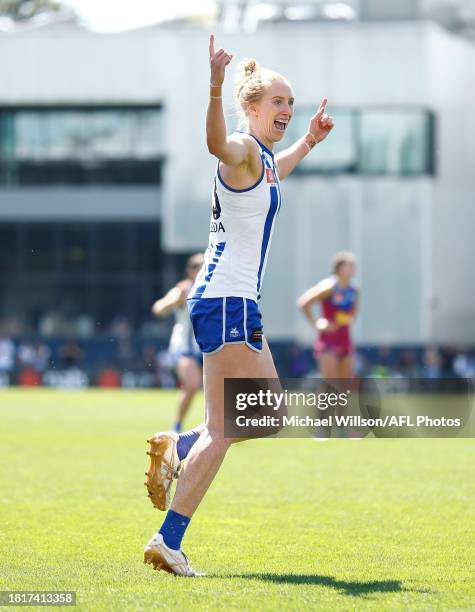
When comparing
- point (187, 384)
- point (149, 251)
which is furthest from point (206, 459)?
point (149, 251)

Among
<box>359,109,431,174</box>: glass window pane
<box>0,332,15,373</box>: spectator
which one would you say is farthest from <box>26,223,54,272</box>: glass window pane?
<box>359,109,431,174</box>: glass window pane

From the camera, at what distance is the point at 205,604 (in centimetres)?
574

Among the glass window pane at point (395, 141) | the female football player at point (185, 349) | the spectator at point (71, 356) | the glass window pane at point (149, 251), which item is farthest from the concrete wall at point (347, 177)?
the female football player at point (185, 349)

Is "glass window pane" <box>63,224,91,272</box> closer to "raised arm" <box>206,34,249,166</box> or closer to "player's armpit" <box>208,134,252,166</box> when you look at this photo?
"player's armpit" <box>208,134,252,166</box>

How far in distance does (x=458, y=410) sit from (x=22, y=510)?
355cm

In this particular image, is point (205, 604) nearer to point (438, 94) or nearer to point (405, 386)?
point (405, 386)

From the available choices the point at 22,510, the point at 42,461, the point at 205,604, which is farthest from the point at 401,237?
the point at 205,604

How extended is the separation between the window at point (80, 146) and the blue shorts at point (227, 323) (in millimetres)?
39990

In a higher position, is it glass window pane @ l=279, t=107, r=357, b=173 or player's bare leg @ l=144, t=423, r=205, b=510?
glass window pane @ l=279, t=107, r=357, b=173

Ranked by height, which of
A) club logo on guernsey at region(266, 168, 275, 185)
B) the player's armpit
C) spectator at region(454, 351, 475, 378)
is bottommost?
spectator at region(454, 351, 475, 378)

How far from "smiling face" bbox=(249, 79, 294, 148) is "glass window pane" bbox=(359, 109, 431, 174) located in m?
36.6

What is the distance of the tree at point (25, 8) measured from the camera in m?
64.6

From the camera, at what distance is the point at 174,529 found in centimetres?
655

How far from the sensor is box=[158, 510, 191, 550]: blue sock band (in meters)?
6.54
